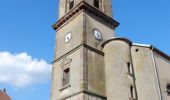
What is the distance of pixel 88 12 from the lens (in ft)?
69.2

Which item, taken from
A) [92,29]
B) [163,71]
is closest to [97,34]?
[92,29]

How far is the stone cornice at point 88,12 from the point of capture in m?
20.9

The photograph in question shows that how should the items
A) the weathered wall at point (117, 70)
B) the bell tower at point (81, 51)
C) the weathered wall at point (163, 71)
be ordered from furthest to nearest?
the bell tower at point (81, 51) < the weathered wall at point (163, 71) < the weathered wall at point (117, 70)

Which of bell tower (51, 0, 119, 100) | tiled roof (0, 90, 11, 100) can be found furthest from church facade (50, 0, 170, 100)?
tiled roof (0, 90, 11, 100)

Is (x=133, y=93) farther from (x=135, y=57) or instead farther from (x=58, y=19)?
(x=58, y=19)

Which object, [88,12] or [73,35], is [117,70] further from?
[88,12]

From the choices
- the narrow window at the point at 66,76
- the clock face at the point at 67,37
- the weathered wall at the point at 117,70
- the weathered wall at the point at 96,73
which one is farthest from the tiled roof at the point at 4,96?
the weathered wall at the point at 117,70

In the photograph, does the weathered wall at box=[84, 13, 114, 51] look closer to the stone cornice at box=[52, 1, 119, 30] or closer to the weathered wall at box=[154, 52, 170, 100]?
the stone cornice at box=[52, 1, 119, 30]

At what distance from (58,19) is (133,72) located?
35.1 ft

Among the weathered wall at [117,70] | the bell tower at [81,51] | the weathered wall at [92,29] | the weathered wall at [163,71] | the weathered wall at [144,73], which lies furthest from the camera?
the weathered wall at [92,29]

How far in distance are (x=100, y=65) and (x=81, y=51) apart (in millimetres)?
2102

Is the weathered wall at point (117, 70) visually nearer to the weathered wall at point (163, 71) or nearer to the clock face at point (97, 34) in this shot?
the clock face at point (97, 34)

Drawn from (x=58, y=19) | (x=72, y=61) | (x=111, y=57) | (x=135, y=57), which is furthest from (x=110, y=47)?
(x=58, y=19)

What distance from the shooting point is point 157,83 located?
53.4ft
